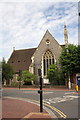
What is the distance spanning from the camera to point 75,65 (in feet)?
107

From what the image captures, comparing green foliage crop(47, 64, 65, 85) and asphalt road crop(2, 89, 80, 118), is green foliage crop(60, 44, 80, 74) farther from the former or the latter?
asphalt road crop(2, 89, 80, 118)

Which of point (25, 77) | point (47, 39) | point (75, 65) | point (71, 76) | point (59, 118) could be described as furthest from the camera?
point (47, 39)

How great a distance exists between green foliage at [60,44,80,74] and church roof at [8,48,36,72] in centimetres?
1659

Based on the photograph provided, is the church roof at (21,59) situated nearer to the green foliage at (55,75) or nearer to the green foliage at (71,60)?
the green foliage at (55,75)

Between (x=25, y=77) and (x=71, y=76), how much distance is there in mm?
12220

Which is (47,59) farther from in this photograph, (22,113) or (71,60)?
(22,113)

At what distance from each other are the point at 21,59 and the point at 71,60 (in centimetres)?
2235

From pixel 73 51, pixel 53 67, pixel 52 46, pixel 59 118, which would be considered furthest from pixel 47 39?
pixel 59 118

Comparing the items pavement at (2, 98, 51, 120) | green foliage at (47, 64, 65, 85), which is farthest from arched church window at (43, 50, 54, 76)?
pavement at (2, 98, 51, 120)

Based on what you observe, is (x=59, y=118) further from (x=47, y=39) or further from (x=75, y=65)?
(x=47, y=39)

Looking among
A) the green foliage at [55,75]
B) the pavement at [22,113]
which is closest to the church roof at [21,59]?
the green foliage at [55,75]

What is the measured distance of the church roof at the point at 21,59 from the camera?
48.8 metres

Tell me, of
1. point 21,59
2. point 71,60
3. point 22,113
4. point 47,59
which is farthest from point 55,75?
point 22,113

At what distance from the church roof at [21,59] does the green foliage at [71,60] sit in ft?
54.4
